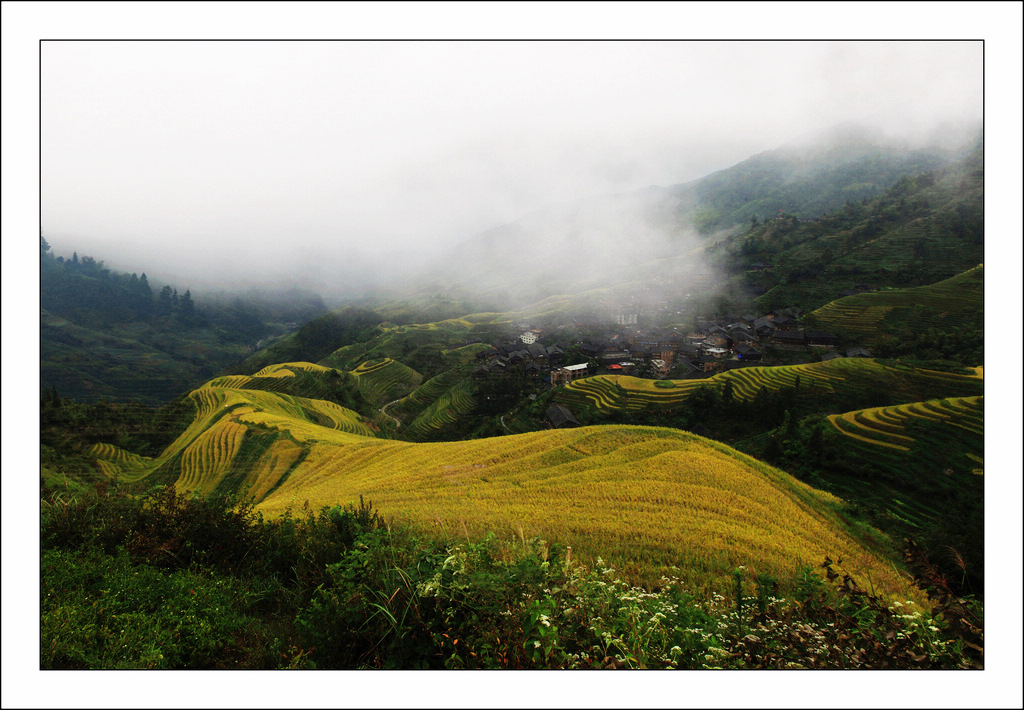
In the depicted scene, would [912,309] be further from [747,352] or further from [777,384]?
[747,352]

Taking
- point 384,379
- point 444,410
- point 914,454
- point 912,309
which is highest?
point 912,309

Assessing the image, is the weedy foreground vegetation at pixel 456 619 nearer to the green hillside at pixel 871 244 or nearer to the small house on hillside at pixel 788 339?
the small house on hillside at pixel 788 339

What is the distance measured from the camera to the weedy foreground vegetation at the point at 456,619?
8.60 feet

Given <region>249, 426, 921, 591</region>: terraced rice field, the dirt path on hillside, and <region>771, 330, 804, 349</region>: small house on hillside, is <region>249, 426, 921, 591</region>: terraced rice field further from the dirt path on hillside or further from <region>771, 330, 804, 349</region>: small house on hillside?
<region>771, 330, 804, 349</region>: small house on hillside

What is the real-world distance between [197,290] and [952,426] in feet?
42.8

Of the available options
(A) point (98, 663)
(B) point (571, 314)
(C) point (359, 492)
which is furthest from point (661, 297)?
(A) point (98, 663)

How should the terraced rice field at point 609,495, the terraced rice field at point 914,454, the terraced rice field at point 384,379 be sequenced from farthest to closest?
the terraced rice field at point 384,379 → the terraced rice field at point 914,454 → the terraced rice field at point 609,495

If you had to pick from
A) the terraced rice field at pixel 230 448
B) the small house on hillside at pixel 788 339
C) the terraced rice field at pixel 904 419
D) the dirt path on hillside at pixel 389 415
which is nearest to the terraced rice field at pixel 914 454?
the terraced rice field at pixel 904 419

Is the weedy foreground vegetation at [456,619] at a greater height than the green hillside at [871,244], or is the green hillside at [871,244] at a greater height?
the green hillside at [871,244]

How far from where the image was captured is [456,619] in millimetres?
2701

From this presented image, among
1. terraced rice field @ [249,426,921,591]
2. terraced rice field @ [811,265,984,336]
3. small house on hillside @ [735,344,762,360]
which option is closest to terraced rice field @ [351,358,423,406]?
terraced rice field @ [249,426,921,591]

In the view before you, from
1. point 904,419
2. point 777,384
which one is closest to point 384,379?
point 777,384

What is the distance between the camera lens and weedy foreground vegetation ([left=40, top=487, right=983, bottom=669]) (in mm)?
2621

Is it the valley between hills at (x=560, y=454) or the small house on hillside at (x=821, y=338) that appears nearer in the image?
the valley between hills at (x=560, y=454)
